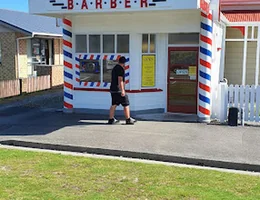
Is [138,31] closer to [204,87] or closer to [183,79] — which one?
[183,79]

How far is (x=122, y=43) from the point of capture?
36.3ft

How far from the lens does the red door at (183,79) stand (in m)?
11.0

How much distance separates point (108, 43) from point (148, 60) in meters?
1.32

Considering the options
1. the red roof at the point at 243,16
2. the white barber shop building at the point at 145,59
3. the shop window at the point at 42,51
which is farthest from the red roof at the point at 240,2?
the shop window at the point at 42,51

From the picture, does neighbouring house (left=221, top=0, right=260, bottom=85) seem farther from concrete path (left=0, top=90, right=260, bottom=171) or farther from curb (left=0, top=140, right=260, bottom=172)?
curb (left=0, top=140, right=260, bottom=172)

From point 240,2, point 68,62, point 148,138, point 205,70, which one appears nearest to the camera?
point 148,138

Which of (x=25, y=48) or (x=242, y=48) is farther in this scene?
(x=25, y=48)

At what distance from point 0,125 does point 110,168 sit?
4913mm

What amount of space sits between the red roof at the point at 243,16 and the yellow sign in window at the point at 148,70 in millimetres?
4320

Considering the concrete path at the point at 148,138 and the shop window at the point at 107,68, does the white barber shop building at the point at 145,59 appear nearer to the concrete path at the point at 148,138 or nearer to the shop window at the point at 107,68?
the shop window at the point at 107,68

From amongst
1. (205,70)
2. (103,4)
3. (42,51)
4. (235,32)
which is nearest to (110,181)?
(103,4)

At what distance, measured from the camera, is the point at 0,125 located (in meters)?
9.95

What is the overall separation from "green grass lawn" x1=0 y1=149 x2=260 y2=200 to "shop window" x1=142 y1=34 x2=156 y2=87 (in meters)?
4.91

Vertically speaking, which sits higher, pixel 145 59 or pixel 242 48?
pixel 242 48
